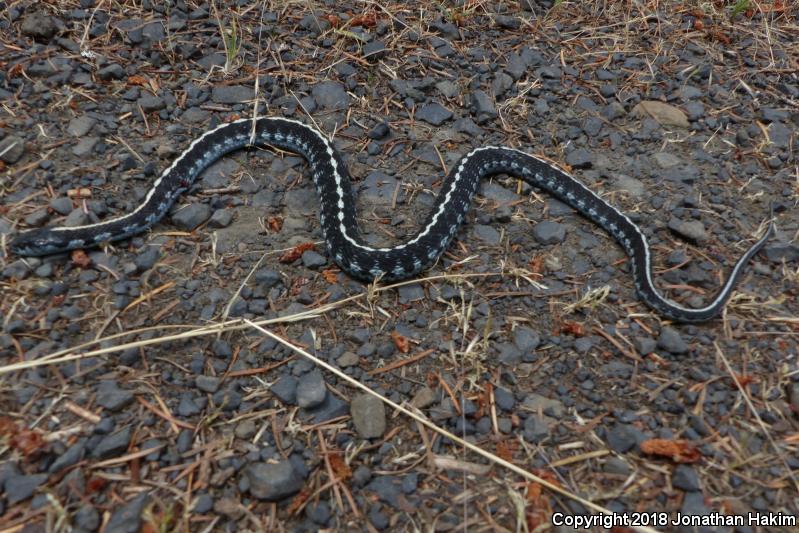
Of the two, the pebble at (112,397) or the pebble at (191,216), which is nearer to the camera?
the pebble at (112,397)

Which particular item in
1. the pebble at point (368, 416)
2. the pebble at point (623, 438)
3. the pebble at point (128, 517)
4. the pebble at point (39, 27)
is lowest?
the pebble at point (128, 517)

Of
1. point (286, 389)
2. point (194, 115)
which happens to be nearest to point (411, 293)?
point (286, 389)

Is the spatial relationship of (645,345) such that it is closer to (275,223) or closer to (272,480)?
(272,480)

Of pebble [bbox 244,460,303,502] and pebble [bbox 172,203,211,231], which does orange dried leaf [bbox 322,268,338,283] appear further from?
pebble [bbox 244,460,303,502]

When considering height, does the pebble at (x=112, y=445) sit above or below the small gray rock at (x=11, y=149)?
below

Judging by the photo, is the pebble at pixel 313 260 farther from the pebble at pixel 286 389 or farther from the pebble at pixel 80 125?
the pebble at pixel 80 125

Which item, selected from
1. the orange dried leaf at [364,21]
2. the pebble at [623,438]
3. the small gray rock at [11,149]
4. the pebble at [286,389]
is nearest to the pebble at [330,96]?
the orange dried leaf at [364,21]

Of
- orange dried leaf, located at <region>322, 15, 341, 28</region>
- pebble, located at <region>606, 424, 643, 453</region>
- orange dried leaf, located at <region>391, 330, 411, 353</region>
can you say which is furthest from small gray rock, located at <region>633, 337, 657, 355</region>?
orange dried leaf, located at <region>322, 15, 341, 28</region>
